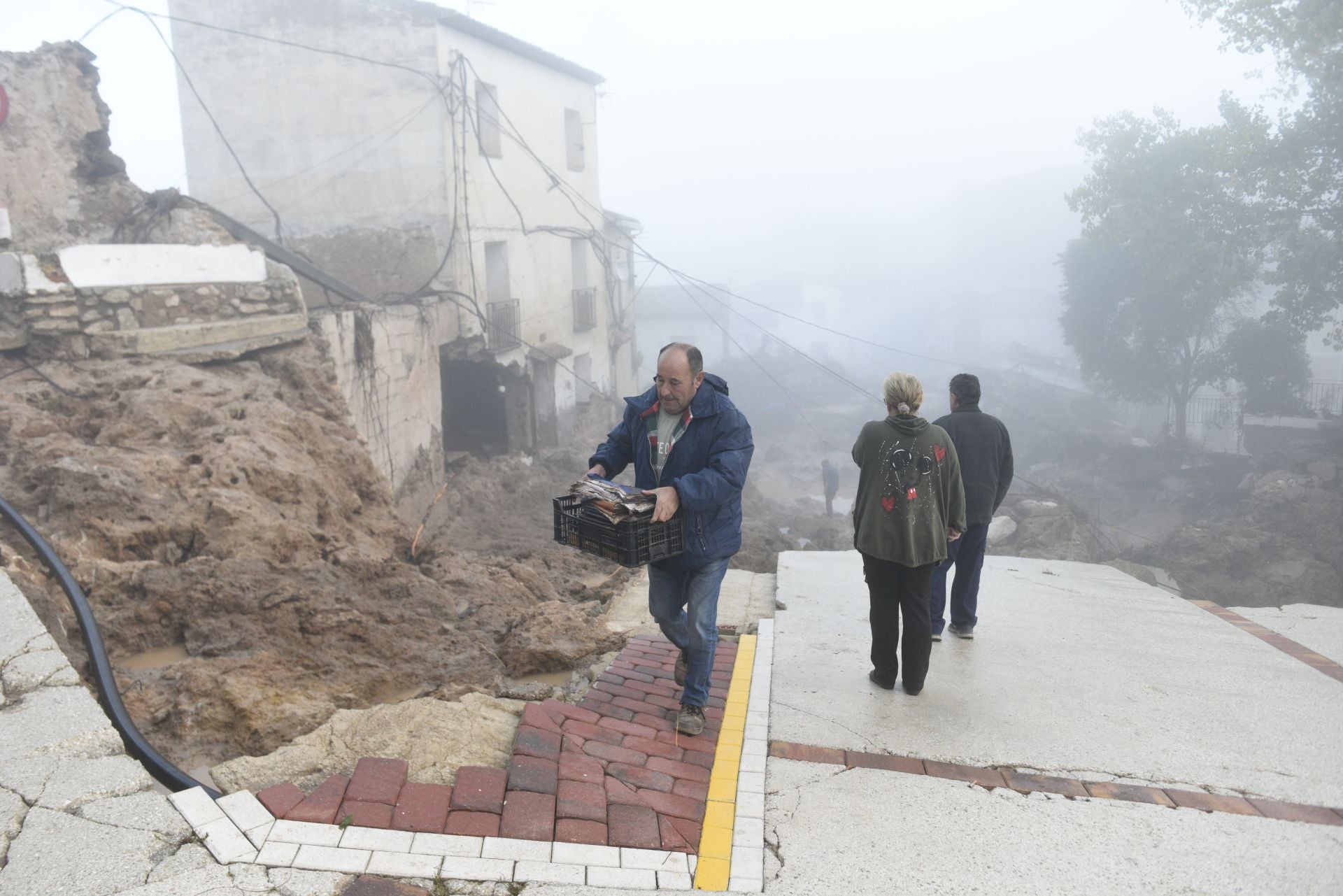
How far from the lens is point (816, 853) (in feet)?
10.2

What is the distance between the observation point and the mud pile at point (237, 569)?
3939mm

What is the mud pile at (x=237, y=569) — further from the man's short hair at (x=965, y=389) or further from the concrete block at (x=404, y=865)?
the man's short hair at (x=965, y=389)

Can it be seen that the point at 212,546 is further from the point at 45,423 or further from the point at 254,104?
the point at 254,104

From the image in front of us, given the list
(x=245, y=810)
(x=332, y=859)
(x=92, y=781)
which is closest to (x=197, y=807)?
(x=245, y=810)

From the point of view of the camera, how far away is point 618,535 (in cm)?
346

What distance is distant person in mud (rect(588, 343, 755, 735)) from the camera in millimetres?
3598

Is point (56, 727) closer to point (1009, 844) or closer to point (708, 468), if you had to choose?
point (708, 468)

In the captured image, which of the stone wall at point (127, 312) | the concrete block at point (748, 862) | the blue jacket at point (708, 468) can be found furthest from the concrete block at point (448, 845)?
the stone wall at point (127, 312)

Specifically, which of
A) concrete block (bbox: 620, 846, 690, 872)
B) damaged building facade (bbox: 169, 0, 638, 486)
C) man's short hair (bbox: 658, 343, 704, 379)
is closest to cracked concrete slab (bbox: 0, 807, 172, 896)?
concrete block (bbox: 620, 846, 690, 872)

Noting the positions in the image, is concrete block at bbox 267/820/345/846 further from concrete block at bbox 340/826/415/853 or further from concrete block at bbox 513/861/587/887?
concrete block at bbox 513/861/587/887

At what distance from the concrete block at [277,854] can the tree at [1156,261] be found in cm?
2353

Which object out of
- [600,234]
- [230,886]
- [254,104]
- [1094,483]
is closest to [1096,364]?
[1094,483]

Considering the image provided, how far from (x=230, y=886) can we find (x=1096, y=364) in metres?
29.9

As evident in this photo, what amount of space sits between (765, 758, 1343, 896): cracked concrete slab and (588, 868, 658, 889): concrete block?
39cm
